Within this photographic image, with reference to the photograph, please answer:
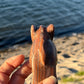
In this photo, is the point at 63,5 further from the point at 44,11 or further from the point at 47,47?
the point at 47,47

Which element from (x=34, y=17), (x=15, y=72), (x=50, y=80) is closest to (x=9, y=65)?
(x=15, y=72)

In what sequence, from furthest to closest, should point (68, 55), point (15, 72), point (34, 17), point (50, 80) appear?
point (34, 17) < point (68, 55) < point (15, 72) < point (50, 80)

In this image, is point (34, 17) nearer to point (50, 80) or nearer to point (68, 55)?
point (68, 55)

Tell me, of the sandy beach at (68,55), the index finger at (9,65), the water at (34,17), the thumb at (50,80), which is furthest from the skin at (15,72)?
the water at (34,17)

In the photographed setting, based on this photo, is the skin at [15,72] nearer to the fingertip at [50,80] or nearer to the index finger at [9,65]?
the index finger at [9,65]

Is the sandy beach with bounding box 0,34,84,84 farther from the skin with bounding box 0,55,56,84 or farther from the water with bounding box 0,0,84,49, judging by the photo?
the skin with bounding box 0,55,56,84

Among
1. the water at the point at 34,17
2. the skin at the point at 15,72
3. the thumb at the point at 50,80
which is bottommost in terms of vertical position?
the water at the point at 34,17
